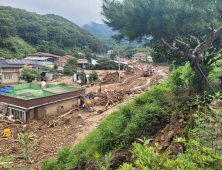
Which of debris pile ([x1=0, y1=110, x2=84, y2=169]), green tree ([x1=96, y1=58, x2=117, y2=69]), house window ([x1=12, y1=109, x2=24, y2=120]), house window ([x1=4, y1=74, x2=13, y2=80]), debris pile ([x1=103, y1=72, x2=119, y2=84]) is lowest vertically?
debris pile ([x1=0, y1=110, x2=84, y2=169])

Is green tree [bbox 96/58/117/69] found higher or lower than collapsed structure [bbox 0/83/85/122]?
higher

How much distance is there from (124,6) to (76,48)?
78.7 m

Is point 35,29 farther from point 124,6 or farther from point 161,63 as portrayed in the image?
point 124,6

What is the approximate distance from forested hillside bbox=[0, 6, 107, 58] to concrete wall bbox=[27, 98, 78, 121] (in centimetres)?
3765

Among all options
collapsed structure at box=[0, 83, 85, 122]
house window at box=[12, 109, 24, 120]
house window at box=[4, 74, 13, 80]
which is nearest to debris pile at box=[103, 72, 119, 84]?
collapsed structure at box=[0, 83, 85, 122]

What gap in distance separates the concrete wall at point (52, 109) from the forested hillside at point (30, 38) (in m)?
37.7

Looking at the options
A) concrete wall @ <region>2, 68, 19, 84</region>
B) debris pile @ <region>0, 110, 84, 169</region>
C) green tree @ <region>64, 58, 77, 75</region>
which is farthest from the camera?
green tree @ <region>64, 58, 77, 75</region>

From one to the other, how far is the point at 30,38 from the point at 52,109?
62.1 m

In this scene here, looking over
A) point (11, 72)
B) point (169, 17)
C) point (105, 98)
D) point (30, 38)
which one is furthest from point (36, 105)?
point (30, 38)

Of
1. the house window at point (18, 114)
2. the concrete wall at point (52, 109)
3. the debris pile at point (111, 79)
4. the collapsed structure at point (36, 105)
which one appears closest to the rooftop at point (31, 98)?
the collapsed structure at point (36, 105)

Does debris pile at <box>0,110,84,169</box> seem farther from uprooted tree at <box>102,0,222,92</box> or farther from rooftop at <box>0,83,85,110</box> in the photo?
uprooted tree at <box>102,0,222,92</box>

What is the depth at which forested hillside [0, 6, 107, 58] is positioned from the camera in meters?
46.8

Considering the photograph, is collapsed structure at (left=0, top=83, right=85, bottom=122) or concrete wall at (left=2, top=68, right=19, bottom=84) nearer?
collapsed structure at (left=0, top=83, right=85, bottom=122)

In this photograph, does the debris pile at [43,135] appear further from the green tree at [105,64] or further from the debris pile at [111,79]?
the green tree at [105,64]
